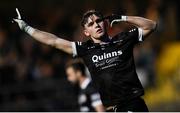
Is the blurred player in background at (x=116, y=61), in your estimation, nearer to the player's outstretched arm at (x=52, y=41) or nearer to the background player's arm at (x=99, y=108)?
the player's outstretched arm at (x=52, y=41)

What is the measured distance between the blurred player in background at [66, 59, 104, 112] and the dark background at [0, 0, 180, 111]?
4335 millimetres

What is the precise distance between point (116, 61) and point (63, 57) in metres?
10.2

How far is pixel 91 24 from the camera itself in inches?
456

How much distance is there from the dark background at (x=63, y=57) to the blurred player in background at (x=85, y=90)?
433cm

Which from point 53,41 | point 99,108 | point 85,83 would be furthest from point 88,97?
point 53,41

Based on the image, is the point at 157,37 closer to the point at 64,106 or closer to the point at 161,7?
the point at 161,7

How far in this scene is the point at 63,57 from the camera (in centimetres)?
2170

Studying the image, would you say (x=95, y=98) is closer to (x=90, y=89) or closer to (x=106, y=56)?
(x=90, y=89)

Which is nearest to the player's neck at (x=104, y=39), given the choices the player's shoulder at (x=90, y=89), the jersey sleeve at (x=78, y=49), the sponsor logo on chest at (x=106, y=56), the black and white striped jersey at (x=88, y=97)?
the sponsor logo on chest at (x=106, y=56)

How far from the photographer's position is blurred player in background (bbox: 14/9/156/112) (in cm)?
1151

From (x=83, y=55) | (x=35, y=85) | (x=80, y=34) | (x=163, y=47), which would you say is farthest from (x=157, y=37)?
(x=83, y=55)

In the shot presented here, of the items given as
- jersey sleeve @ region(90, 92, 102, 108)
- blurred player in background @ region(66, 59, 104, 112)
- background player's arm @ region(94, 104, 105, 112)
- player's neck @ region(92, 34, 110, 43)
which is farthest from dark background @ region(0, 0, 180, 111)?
player's neck @ region(92, 34, 110, 43)

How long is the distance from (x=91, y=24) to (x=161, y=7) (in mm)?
9312

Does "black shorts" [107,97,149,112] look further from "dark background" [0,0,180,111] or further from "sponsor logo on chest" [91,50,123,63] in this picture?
"dark background" [0,0,180,111]
